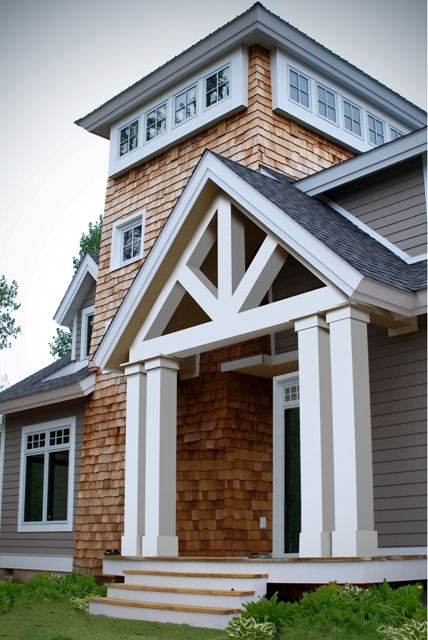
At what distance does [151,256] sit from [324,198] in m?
2.75

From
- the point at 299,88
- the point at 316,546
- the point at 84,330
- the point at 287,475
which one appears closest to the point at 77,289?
the point at 84,330

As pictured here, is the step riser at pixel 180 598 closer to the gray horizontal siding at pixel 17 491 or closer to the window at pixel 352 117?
the gray horizontal siding at pixel 17 491

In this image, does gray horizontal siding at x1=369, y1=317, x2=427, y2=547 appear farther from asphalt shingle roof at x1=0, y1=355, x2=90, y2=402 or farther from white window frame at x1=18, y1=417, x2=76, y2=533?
white window frame at x1=18, y1=417, x2=76, y2=533

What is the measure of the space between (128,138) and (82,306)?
13.6ft

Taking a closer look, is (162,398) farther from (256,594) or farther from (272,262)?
(256,594)

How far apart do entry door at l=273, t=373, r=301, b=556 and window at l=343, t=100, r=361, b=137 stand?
18.9ft

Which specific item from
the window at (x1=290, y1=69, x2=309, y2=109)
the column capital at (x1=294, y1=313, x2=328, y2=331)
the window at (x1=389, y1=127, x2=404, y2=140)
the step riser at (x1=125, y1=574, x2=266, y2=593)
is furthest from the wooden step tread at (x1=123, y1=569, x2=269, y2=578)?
the window at (x1=389, y1=127, x2=404, y2=140)

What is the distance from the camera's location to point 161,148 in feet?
45.4

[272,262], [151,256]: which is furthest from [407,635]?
[151,256]

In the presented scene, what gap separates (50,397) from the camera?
14.6 m

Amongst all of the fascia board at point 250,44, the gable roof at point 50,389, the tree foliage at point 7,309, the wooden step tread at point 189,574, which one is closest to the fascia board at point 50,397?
the gable roof at point 50,389

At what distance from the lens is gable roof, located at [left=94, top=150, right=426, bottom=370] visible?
784 centimetres

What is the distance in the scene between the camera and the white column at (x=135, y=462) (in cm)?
961

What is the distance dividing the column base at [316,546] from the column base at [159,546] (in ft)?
7.74
